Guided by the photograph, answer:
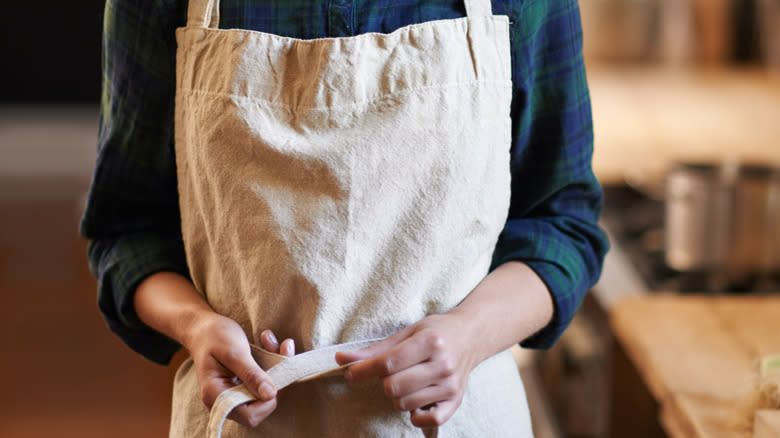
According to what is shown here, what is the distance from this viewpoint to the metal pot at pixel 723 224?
1454 mm

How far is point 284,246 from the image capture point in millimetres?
660

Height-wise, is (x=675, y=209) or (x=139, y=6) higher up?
(x=139, y=6)

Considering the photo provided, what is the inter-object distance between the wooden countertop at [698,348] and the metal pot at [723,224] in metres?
0.13

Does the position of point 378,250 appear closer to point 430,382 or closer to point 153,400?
point 430,382

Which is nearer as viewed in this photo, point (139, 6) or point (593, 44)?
point (139, 6)

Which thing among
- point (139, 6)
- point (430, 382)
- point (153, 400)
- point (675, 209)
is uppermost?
point (139, 6)

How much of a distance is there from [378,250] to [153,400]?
2.07 meters

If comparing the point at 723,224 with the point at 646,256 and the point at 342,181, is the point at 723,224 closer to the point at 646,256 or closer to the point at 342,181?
the point at 646,256

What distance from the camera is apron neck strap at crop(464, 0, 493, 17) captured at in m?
0.70

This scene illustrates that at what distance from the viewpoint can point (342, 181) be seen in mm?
653

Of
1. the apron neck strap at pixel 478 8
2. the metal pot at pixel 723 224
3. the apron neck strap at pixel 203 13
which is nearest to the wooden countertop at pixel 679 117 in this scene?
the metal pot at pixel 723 224

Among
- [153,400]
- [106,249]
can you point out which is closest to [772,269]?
[106,249]

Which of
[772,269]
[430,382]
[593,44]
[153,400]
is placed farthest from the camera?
[593,44]

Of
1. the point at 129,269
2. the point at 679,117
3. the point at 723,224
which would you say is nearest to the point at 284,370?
the point at 129,269
